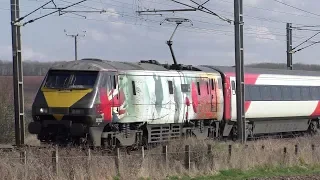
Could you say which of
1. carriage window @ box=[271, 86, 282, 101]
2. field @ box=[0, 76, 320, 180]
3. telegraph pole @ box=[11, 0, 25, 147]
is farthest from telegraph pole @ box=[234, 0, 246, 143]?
telegraph pole @ box=[11, 0, 25, 147]

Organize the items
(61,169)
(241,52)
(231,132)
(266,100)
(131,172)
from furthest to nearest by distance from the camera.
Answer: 1. (266,100)
2. (231,132)
3. (241,52)
4. (131,172)
5. (61,169)

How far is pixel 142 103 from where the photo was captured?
21.8 metres

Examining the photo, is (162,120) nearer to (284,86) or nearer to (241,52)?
(241,52)

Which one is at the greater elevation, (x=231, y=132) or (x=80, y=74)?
(x=80, y=74)

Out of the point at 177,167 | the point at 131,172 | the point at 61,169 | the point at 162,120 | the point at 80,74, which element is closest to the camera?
the point at 61,169

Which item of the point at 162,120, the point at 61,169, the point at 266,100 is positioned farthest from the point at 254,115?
the point at 61,169

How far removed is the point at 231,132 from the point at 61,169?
14785mm

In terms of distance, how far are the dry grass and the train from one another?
200 centimetres

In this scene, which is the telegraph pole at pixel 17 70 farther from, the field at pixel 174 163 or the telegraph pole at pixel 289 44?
the telegraph pole at pixel 289 44

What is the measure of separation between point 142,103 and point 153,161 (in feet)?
17.0

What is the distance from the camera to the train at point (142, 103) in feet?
65.5

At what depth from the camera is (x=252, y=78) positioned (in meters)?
29.5

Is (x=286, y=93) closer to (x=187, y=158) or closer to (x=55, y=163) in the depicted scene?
(x=187, y=158)

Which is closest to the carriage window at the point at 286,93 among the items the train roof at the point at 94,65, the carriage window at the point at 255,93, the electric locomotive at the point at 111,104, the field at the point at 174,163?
the carriage window at the point at 255,93
